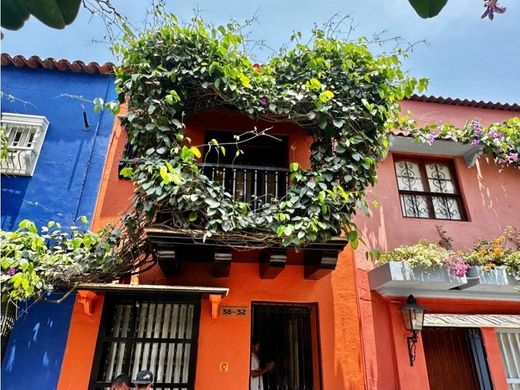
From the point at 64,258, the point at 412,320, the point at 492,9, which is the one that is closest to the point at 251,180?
the point at 64,258

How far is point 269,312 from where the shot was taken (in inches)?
251

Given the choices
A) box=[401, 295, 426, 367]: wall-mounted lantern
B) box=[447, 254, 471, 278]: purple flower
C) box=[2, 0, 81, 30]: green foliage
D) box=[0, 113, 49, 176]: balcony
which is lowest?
box=[401, 295, 426, 367]: wall-mounted lantern

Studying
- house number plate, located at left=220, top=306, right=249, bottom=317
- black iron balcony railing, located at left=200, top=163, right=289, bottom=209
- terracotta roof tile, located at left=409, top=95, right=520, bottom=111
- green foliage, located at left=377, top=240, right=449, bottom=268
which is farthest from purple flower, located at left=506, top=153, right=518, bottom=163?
house number plate, located at left=220, top=306, right=249, bottom=317

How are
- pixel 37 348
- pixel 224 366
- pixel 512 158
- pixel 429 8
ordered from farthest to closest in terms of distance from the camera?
pixel 512 158, pixel 224 366, pixel 37 348, pixel 429 8

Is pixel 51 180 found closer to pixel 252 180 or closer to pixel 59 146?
pixel 59 146

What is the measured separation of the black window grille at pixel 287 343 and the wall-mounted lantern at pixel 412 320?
4.62 feet

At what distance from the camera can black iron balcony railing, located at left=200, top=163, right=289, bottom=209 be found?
5902 mm

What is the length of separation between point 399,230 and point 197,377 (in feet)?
13.6

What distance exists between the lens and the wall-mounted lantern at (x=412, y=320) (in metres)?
5.41

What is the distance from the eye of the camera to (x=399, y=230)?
21.3 ft

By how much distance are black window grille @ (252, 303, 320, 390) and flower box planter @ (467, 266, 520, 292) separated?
2.58 meters

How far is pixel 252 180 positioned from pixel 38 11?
5.44 m

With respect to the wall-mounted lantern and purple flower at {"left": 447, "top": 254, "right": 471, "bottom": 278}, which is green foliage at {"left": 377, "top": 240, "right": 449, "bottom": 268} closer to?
purple flower at {"left": 447, "top": 254, "right": 471, "bottom": 278}

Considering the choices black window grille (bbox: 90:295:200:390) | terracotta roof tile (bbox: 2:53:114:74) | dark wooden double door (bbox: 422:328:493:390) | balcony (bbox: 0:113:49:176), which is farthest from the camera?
terracotta roof tile (bbox: 2:53:114:74)
